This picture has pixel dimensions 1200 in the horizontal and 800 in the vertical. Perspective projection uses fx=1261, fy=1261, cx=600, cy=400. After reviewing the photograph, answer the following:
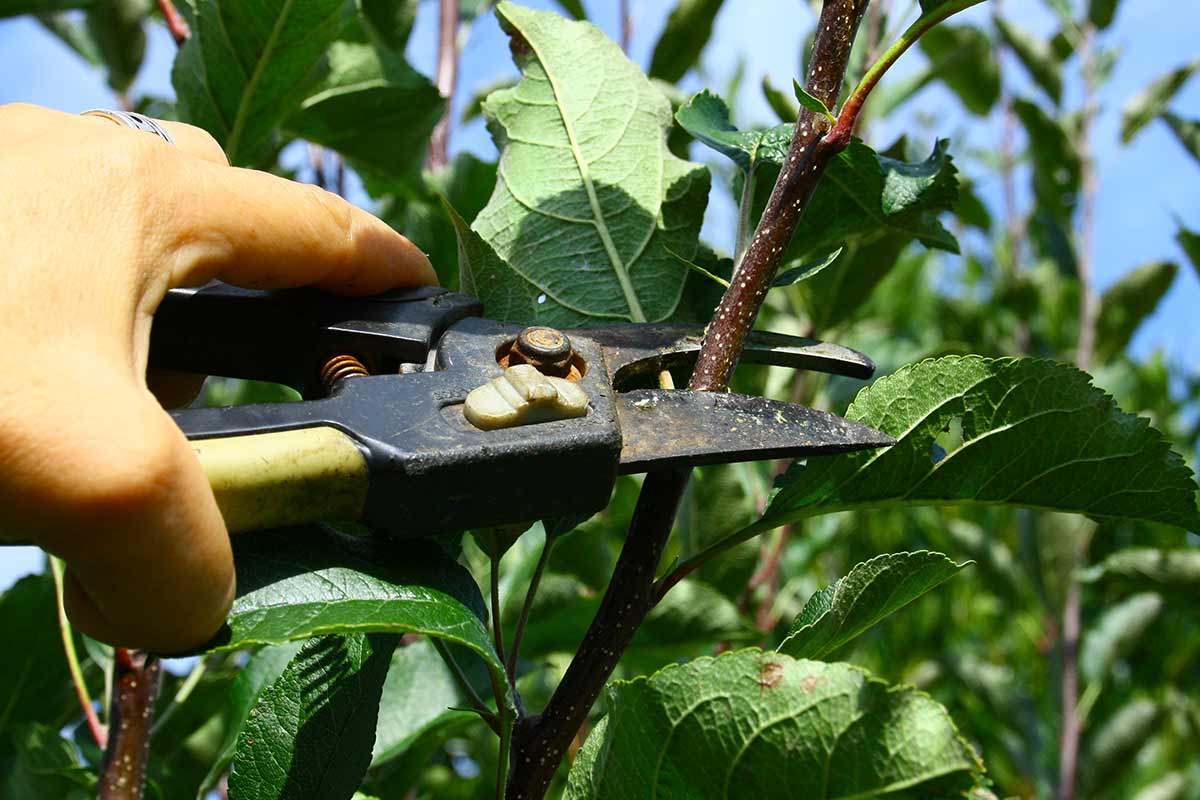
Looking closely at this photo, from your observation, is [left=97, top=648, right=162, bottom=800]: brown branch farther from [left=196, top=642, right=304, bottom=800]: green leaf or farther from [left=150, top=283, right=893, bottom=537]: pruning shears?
[left=150, top=283, right=893, bottom=537]: pruning shears

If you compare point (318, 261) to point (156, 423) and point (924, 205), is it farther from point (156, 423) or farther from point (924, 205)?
point (924, 205)

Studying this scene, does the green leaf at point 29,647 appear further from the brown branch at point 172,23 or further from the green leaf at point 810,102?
the green leaf at point 810,102

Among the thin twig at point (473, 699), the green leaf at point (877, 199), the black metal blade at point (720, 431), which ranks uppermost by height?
the green leaf at point (877, 199)

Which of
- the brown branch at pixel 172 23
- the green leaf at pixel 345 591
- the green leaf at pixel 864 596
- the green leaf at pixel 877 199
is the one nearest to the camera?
the green leaf at pixel 345 591

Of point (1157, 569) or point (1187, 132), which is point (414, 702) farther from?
point (1187, 132)

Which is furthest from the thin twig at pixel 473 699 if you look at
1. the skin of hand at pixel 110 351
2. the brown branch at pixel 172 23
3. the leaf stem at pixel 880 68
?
the brown branch at pixel 172 23
